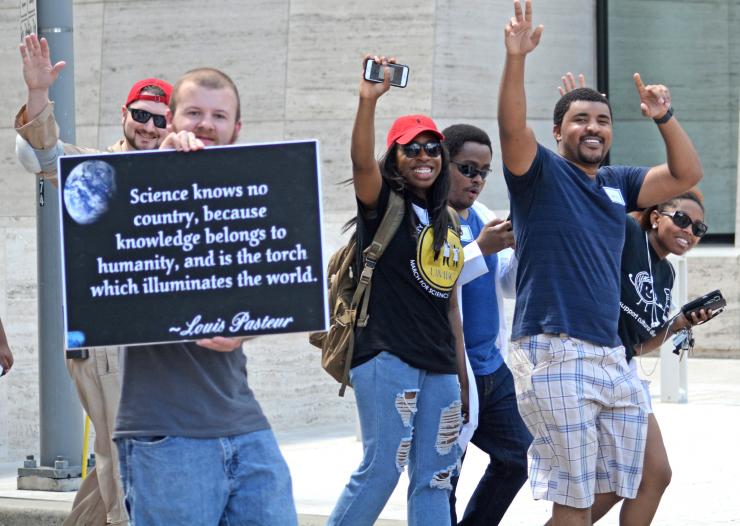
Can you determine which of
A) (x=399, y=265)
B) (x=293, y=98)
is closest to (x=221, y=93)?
(x=399, y=265)

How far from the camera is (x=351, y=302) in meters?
5.52

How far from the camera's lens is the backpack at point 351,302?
546 cm

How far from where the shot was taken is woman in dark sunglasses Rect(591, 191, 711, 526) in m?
5.77

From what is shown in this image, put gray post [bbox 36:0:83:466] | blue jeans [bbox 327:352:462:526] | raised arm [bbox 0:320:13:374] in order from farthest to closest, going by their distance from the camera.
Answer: gray post [bbox 36:0:83:466], raised arm [bbox 0:320:13:374], blue jeans [bbox 327:352:462:526]

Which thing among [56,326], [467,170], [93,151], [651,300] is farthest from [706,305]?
[56,326]

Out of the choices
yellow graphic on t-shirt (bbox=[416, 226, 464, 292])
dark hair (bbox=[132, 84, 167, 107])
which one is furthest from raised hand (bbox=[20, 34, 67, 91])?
yellow graphic on t-shirt (bbox=[416, 226, 464, 292])

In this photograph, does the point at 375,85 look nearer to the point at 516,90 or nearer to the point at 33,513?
the point at 516,90

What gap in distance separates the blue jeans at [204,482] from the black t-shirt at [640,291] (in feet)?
7.89

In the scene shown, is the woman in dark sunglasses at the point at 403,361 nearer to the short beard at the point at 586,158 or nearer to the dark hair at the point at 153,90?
the short beard at the point at 586,158

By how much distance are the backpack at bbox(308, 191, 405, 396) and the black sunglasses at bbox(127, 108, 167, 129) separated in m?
0.98

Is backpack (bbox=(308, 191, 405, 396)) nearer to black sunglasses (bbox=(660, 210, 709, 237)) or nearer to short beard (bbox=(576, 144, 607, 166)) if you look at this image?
short beard (bbox=(576, 144, 607, 166))

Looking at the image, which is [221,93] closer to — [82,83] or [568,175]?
[568,175]

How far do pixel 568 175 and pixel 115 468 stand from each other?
233 centimetres

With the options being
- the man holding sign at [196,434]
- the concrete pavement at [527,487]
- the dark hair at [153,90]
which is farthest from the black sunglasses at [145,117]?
the concrete pavement at [527,487]
